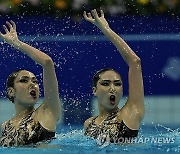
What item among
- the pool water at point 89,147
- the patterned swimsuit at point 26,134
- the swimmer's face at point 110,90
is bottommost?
the pool water at point 89,147

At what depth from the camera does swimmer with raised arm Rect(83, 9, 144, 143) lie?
407 cm

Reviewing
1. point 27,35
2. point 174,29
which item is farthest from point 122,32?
point 27,35

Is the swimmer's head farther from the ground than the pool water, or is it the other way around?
the swimmer's head

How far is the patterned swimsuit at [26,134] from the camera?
13.6 feet

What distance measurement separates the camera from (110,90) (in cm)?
429

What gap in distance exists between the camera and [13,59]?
6465 mm

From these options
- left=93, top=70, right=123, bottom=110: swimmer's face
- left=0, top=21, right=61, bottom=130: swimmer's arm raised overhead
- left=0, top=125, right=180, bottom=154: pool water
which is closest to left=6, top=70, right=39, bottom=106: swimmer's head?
left=0, top=21, right=61, bottom=130: swimmer's arm raised overhead

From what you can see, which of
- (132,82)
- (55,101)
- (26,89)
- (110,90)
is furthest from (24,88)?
(132,82)

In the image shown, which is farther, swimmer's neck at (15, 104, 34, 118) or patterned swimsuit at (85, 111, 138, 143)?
swimmer's neck at (15, 104, 34, 118)

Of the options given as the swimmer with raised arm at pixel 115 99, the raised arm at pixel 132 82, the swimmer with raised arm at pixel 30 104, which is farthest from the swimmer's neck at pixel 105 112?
the swimmer with raised arm at pixel 30 104

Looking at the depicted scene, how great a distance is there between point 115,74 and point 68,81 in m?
2.18

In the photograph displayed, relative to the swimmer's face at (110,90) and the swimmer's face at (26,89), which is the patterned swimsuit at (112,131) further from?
the swimmer's face at (26,89)

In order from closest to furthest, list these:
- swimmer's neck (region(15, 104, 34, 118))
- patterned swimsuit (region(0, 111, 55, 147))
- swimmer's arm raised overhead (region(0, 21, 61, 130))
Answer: swimmer's arm raised overhead (region(0, 21, 61, 130)), patterned swimsuit (region(0, 111, 55, 147)), swimmer's neck (region(15, 104, 34, 118))

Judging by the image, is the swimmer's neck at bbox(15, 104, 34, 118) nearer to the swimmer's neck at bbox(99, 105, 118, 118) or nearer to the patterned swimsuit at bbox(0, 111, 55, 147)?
the patterned swimsuit at bbox(0, 111, 55, 147)
